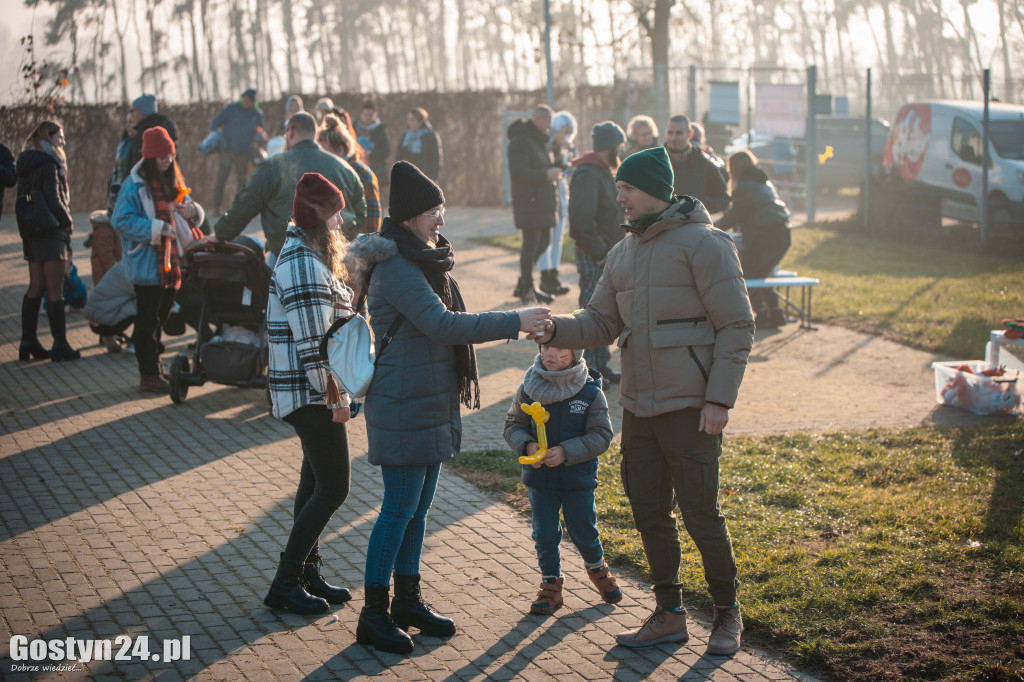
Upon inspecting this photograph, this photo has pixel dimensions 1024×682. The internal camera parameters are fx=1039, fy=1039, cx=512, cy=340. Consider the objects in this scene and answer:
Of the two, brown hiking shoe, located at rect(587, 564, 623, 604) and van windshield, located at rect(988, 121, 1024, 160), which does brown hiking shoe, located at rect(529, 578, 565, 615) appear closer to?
brown hiking shoe, located at rect(587, 564, 623, 604)

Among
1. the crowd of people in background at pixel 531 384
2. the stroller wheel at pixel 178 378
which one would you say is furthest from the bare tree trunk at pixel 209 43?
the crowd of people in background at pixel 531 384

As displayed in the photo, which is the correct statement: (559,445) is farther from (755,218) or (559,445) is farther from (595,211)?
(755,218)

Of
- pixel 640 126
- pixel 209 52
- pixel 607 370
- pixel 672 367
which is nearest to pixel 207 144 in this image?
pixel 640 126

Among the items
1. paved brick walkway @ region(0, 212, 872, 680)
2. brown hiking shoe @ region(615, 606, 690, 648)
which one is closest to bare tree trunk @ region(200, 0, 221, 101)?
paved brick walkway @ region(0, 212, 872, 680)

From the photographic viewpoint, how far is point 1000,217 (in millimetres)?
16750

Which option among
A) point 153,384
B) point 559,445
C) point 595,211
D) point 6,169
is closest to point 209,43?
point 6,169

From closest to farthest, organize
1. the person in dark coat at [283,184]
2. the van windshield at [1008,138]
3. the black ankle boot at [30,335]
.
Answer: the person in dark coat at [283,184] < the black ankle boot at [30,335] < the van windshield at [1008,138]

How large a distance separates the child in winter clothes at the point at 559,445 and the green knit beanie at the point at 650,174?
83cm

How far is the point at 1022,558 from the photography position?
16.7ft

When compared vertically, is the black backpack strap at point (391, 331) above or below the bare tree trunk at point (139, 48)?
below

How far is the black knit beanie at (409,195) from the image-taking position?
13.8ft

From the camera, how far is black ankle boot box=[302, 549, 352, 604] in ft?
15.7

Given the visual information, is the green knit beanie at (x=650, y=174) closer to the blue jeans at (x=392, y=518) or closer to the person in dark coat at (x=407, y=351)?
the person in dark coat at (x=407, y=351)

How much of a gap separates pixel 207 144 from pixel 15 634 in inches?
574
